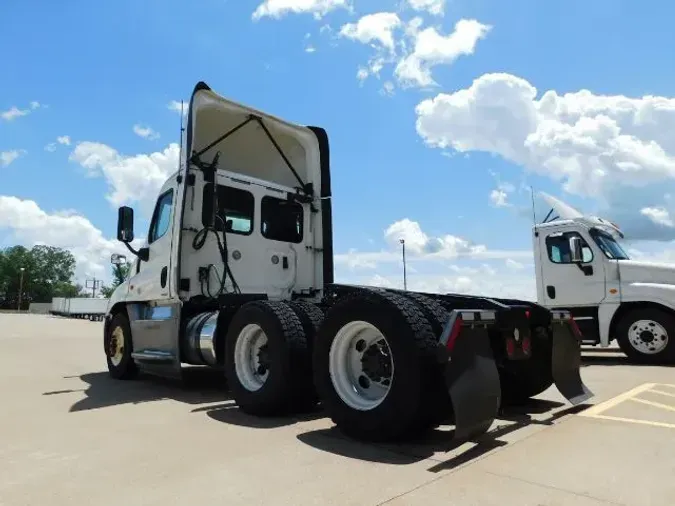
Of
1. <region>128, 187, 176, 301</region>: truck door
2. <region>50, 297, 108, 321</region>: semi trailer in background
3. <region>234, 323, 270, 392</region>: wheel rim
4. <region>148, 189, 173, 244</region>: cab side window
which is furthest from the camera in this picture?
<region>50, 297, 108, 321</region>: semi trailer in background

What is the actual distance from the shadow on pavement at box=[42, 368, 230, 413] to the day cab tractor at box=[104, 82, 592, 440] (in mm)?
289

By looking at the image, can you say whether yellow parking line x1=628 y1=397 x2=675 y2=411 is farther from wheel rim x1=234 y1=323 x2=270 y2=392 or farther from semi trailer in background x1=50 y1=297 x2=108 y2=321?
semi trailer in background x1=50 y1=297 x2=108 y2=321

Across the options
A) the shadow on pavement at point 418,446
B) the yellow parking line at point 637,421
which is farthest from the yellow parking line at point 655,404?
the shadow on pavement at point 418,446

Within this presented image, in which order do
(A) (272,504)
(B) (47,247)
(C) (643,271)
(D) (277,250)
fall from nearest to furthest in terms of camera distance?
(A) (272,504) → (D) (277,250) → (C) (643,271) → (B) (47,247)

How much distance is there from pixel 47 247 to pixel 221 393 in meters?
134

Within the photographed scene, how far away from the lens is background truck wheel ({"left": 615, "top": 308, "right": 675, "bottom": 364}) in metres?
9.05

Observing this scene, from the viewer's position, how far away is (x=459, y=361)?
367 cm

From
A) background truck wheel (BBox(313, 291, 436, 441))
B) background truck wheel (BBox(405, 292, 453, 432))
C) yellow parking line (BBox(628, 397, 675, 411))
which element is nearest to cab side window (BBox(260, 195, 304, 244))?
background truck wheel (BBox(313, 291, 436, 441))

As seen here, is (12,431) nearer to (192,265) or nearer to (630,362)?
(192,265)

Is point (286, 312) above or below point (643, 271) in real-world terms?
below

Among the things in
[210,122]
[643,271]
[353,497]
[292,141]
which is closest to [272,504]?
[353,497]

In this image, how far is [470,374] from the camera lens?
3.69 meters

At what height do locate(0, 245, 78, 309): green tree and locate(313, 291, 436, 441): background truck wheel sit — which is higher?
locate(0, 245, 78, 309): green tree

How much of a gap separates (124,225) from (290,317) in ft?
11.7
